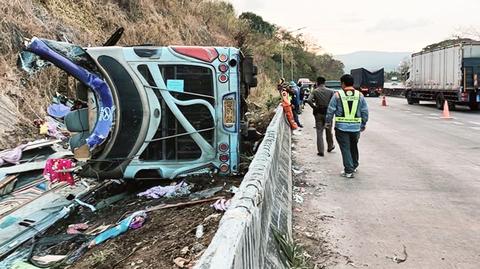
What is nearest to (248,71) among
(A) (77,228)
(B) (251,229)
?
(A) (77,228)

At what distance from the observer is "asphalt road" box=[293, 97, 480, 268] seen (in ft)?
16.9

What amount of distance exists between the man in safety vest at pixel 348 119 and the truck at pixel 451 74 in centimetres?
1800

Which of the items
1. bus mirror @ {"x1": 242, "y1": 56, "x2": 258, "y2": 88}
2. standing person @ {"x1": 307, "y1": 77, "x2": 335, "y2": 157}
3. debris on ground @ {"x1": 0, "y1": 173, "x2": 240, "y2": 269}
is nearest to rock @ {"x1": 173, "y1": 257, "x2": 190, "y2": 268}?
debris on ground @ {"x1": 0, "y1": 173, "x2": 240, "y2": 269}

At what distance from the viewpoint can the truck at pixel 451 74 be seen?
24.8 m

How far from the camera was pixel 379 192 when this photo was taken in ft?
25.7

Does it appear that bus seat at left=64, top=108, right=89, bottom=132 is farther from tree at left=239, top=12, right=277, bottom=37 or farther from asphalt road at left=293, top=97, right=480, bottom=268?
tree at left=239, top=12, right=277, bottom=37

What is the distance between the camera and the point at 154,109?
302 inches

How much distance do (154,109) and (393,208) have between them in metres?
3.67

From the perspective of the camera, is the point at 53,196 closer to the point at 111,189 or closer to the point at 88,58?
the point at 111,189

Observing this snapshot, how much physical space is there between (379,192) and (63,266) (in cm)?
462

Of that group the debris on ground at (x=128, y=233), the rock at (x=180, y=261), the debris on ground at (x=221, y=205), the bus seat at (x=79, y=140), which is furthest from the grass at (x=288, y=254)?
the bus seat at (x=79, y=140)

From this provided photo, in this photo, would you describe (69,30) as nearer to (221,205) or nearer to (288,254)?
(221,205)

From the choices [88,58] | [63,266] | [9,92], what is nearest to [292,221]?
[63,266]

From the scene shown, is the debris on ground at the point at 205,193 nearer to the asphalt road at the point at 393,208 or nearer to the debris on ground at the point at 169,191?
the debris on ground at the point at 169,191
